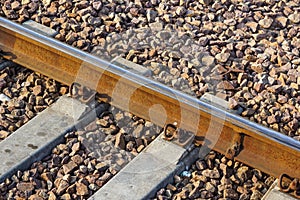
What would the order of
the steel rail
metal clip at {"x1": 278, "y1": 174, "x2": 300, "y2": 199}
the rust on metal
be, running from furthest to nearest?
the rust on metal < the steel rail < metal clip at {"x1": 278, "y1": 174, "x2": 300, "y2": 199}

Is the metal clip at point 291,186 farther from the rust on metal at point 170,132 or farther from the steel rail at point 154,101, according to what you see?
the rust on metal at point 170,132

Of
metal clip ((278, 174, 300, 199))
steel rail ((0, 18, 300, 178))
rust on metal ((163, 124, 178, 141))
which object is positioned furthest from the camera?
rust on metal ((163, 124, 178, 141))

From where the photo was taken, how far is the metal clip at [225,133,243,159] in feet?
15.4

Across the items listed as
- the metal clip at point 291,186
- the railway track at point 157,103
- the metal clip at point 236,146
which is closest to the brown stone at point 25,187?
the railway track at point 157,103

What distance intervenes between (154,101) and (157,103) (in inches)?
1.0

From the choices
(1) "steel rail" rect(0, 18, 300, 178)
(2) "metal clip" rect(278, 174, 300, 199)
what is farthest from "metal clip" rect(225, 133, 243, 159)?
(2) "metal clip" rect(278, 174, 300, 199)

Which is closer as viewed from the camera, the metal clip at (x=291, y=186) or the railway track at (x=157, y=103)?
the metal clip at (x=291, y=186)

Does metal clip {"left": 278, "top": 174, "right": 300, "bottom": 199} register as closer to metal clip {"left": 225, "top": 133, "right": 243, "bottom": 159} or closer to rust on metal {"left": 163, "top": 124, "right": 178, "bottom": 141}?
metal clip {"left": 225, "top": 133, "right": 243, "bottom": 159}

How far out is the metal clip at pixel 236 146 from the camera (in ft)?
15.4

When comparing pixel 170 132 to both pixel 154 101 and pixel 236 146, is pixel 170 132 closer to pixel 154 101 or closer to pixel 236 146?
pixel 154 101

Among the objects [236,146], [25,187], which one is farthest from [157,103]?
[25,187]

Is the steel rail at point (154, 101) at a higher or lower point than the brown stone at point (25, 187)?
higher

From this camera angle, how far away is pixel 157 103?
4977mm

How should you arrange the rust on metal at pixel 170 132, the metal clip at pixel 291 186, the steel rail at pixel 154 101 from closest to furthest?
1. the metal clip at pixel 291 186
2. the steel rail at pixel 154 101
3. the rust on metal at pixel 170 132
